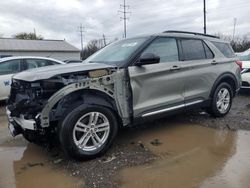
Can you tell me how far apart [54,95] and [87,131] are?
2.28ft

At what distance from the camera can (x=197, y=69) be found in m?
5.88

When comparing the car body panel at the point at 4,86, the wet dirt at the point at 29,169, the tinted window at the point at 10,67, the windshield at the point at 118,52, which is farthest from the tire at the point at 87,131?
the tinted window at the point at 10,67

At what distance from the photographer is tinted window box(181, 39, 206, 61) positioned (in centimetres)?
578

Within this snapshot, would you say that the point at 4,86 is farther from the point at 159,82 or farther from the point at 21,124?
the point at 159,82

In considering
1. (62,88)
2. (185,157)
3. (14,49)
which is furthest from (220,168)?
(14,49)

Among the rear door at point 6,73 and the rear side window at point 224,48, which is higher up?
the rear side window at point 224,48

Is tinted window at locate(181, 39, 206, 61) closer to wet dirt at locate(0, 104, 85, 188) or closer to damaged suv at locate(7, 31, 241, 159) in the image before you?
damaged suv at locate(7, 31, 241, 159)

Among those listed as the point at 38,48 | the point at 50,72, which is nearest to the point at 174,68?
the point at 50,72

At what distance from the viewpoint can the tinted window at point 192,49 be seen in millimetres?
5777

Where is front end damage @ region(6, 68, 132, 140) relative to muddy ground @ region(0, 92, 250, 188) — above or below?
above

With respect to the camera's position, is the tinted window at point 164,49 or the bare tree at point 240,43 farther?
the bare tree at point 240,43

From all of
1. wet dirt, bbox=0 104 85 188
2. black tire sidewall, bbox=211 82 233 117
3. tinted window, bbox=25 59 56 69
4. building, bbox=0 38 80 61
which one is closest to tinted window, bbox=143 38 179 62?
black tire sidewall, bbox=211 82 233 117

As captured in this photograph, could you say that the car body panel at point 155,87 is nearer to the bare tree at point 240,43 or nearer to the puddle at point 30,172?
the puddle at point 30,172

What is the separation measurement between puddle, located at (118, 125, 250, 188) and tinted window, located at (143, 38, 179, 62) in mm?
1399
